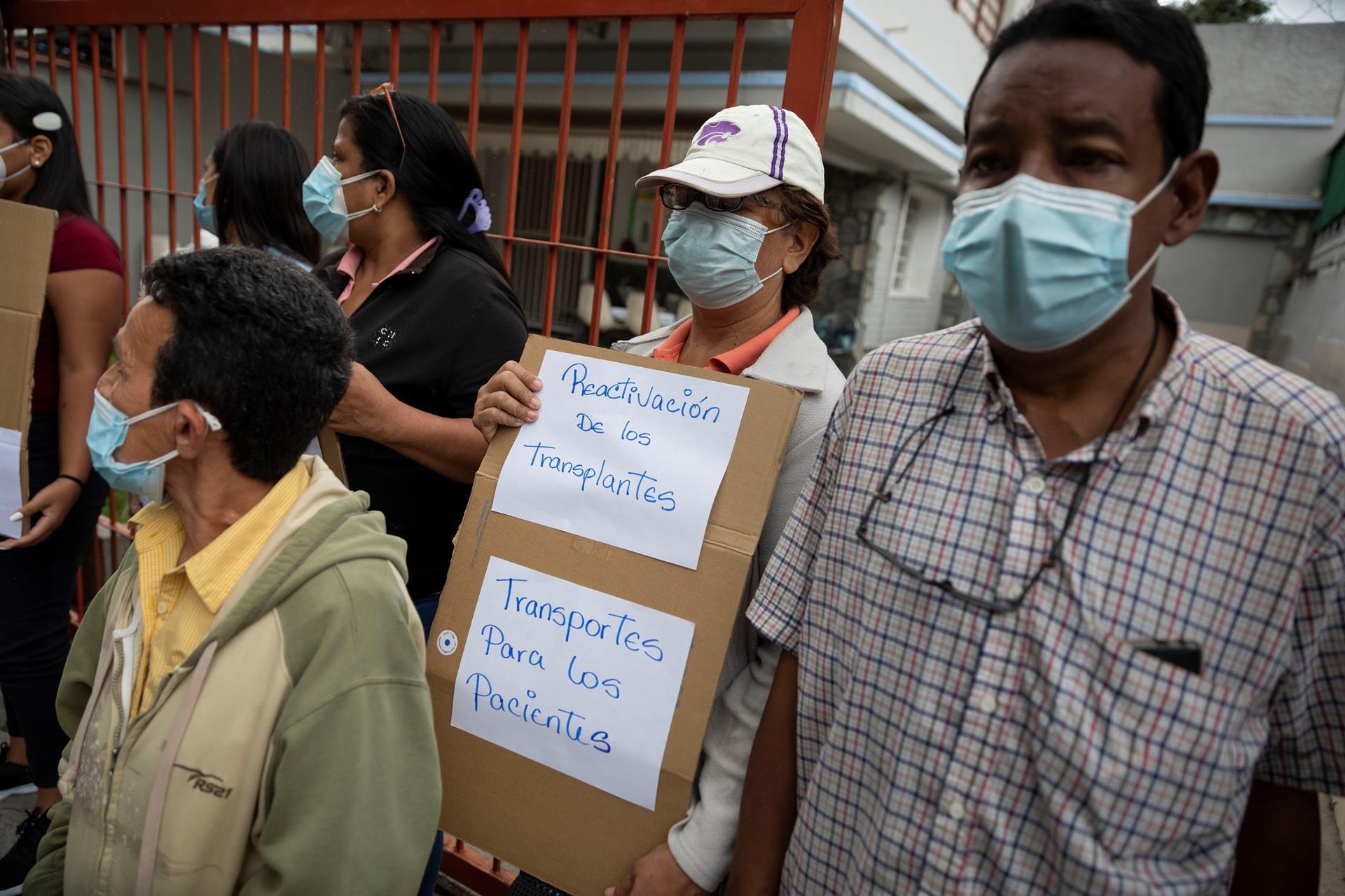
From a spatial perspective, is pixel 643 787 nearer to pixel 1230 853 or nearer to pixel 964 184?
pixel 1230 853

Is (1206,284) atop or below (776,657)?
atop

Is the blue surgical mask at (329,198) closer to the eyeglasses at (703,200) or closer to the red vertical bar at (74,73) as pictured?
the eyeglasses at (703,200)

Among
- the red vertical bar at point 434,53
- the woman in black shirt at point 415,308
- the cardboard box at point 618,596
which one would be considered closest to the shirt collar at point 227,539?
the cardboard box at point 618,596

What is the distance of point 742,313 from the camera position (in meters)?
1.63

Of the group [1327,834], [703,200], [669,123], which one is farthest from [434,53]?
[1327,834]

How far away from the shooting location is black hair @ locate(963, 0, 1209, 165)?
3.27 ft

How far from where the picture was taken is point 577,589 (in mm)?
1421

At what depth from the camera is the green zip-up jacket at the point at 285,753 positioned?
3.89 ft

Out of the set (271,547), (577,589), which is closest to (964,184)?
(577,589)

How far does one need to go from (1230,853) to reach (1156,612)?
0.32m

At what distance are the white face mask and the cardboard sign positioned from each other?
0.26 metres

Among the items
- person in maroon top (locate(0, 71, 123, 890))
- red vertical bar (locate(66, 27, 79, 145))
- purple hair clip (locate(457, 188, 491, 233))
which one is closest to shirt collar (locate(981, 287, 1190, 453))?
purple hair clip (locate(457, 188, 491, 233))

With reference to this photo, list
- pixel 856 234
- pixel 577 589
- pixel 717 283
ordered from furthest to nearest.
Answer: pixel 856 234
pixel 717 283
pixel 577 589

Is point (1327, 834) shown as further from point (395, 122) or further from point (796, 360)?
point (395, 122)
